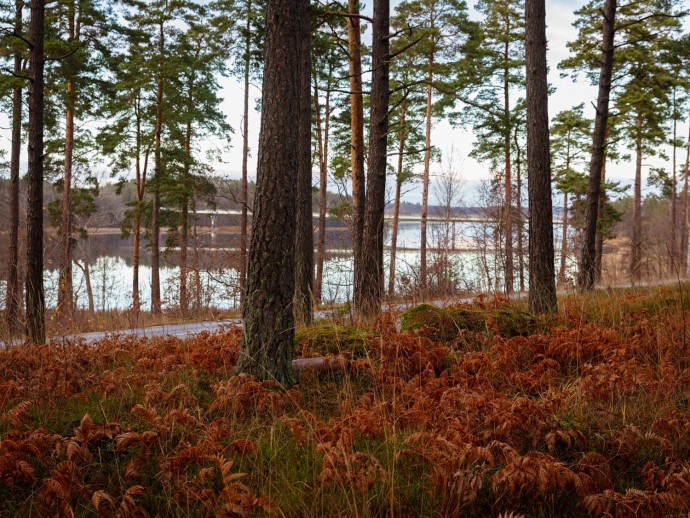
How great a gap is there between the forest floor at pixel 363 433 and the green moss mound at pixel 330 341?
0.06 m

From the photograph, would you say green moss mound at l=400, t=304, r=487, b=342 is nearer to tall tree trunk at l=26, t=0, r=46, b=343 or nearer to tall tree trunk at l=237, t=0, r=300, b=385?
tall tree trunk at l=237, t=0, r=300, b=385

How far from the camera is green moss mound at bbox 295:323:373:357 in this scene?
5742 mm

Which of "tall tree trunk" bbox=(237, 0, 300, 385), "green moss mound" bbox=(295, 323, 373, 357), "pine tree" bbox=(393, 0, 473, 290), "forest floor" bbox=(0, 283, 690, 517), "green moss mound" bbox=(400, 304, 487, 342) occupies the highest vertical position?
"pine tree" bbox=(393, 0, 473, 290)

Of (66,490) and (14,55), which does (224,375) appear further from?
(14,55)

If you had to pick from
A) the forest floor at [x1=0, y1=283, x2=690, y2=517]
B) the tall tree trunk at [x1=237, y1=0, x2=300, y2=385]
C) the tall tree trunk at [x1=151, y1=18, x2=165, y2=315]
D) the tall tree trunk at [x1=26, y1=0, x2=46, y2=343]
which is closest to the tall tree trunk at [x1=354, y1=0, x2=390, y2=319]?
the forest floor at [x1=0, y1=283, x2=690, y2=517]

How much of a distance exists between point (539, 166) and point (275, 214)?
5002mm

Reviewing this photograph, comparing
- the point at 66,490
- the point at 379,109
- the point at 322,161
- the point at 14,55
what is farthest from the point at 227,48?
the point at 66,490

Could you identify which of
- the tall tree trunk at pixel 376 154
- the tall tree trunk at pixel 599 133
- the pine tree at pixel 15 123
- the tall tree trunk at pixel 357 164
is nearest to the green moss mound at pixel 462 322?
the tall tree trunk at pixel 376 154

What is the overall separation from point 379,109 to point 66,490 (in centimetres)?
779

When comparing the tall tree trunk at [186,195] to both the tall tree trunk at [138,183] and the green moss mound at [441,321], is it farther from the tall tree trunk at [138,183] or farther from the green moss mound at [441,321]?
the green moss mound at [441,321]

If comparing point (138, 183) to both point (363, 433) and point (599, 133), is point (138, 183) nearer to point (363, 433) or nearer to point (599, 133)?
point (599, 133)

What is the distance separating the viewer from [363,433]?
3443mm

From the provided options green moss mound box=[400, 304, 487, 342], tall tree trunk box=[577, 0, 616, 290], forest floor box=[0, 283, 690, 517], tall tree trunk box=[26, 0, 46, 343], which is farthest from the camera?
tall tree trunk box=[577, 0, 616, 290]

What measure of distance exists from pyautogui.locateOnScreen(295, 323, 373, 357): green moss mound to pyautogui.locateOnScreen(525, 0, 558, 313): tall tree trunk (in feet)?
10.5
